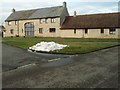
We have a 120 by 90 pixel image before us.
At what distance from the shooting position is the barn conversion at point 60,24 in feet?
110

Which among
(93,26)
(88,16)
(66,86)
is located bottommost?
(66,86)

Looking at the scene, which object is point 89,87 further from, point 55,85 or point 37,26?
point 37,26

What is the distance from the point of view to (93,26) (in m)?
34.4

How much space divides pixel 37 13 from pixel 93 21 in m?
20.7

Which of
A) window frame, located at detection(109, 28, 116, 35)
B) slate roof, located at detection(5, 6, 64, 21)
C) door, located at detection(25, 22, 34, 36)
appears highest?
slate roof, located at detection(5, 6, 64, 21)

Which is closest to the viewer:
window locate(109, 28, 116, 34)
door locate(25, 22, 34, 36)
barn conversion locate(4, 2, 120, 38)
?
window locate(109, 28, 116, 34)

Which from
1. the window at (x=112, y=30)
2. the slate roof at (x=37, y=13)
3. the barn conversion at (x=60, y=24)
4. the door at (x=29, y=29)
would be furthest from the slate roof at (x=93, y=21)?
the door at (x=29, y=29)

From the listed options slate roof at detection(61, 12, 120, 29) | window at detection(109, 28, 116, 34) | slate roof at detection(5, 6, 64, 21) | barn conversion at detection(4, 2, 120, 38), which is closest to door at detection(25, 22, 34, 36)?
barn conversion at detection(4, 2, 120, 38)

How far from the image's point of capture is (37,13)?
45875mm

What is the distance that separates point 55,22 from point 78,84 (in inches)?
1418

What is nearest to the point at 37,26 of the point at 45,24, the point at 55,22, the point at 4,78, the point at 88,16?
the point at 45,24

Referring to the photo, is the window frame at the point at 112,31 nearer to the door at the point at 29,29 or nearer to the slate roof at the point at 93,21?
the slate roof at the point at 93,21

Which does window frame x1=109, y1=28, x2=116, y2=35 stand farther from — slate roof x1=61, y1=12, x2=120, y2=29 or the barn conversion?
slate roof x1=61, y1=12, x2=120, y2=29

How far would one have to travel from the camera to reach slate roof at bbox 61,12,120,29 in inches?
1308
